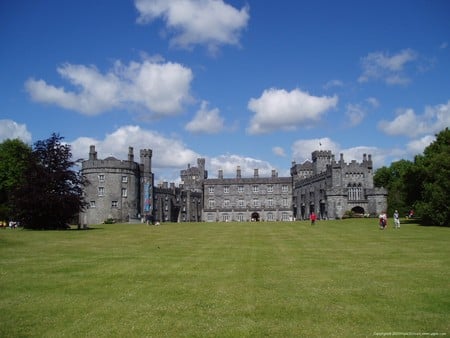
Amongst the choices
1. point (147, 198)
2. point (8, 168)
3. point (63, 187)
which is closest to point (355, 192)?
point (147, 198)

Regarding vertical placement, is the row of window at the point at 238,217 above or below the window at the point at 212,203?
below

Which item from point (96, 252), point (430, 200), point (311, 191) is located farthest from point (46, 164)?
point (311, 191)

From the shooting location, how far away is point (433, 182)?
47875 mm

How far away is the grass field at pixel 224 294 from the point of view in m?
9.52

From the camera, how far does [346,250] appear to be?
75.5ft

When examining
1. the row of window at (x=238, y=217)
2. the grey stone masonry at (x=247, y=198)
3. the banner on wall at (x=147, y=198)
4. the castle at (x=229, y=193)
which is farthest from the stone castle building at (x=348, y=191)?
the banner on wall at (x=147, y=198)

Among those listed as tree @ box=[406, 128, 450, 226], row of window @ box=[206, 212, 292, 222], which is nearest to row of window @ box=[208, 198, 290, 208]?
row of window @ box=[206, 212, 292, 222]

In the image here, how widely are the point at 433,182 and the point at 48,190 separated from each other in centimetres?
3876

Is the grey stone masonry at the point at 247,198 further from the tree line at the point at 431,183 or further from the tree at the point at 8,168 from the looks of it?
the tree line at the point at 431,183

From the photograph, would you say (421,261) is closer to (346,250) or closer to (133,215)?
(346,250)

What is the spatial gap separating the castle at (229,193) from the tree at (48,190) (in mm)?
9027

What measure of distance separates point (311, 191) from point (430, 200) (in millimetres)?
50818

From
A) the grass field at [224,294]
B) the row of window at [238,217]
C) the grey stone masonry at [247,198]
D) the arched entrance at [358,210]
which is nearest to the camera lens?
Result: the grass field at [224,294]

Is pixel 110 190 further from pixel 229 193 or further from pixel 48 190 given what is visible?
pixel 229 193
